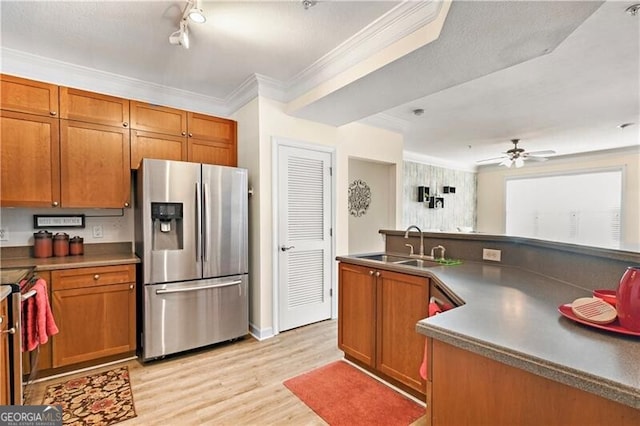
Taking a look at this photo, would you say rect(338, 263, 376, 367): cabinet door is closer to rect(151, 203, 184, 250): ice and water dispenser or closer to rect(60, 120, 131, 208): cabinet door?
rect(151, 203, 184, 250): ice and water dispenser

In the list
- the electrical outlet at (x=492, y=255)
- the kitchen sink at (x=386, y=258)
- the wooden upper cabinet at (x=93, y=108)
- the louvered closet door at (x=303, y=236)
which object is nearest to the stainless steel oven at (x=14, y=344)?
the wooden upper cabinet at (x=93, y=108)

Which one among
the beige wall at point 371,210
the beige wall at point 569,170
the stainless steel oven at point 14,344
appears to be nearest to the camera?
the stainless steel oven at point 14,344

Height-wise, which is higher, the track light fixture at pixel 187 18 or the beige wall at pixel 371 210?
the track light fixture at pixel 187 18

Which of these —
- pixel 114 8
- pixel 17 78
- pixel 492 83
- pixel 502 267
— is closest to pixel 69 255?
pixel 17 78

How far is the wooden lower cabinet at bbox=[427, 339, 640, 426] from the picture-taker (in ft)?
2.41

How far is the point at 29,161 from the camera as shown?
8.22 ft

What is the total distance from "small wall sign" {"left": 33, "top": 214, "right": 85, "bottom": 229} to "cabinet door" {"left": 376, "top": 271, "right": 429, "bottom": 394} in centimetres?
281

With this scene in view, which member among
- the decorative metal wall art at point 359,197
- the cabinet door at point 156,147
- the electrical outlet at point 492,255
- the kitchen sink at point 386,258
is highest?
the cabinet door at point 156,147

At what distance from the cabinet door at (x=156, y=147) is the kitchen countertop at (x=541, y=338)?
281 centimetres

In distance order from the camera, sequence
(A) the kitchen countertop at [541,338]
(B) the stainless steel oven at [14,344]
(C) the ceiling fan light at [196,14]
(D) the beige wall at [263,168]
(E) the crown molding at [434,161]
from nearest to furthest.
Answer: (A) the kitchen countertop at [541,338] < (B) the stainless steel oven at [14,344] < (C) the ceiling fan light at [196,14] < (D) the beige wall at [263,168] < (E) the crown molding at [434,161]

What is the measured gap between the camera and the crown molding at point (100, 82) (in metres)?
2.64

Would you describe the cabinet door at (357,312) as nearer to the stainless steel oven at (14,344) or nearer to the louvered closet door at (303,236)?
the louvered closet door at (303,236)

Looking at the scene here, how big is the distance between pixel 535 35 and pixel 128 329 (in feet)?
11.7

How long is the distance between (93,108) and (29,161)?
2.16ft
